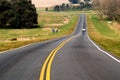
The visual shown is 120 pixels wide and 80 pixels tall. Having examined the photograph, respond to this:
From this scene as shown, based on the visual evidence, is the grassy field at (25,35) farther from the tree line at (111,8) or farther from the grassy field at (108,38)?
the tree line at (111,8)

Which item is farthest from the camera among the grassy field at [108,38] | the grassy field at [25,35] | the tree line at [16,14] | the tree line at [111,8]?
the tree line at [111,8]

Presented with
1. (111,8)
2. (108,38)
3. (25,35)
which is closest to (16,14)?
(25,35)

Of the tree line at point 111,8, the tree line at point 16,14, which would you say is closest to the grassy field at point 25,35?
the tree line at point 16,14

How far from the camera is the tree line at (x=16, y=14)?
360 feet

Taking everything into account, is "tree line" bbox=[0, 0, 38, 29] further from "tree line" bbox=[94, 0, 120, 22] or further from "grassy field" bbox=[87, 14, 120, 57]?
"tree line" bbox=[94, 0, 120, 22]

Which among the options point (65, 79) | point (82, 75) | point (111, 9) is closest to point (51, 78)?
point (65, 79)

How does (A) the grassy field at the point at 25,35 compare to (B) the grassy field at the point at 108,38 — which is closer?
(B) the grassy field at the point at 108,38

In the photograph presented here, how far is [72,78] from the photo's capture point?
506 inches

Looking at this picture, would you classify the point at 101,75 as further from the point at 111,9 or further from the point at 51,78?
the point at 111,9

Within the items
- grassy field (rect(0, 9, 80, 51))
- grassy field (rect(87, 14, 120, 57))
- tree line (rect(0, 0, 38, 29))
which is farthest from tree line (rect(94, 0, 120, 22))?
tree line (rect(0, 0, 38, 29))

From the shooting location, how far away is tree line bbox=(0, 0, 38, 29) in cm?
10969

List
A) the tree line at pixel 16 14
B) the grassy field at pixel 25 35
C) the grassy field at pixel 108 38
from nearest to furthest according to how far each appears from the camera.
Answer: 1. the grassy field at pixel 108 38
2. the grassy field at pixel 25 35
3. the tree line at pixel 16 14

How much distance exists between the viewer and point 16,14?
363 ft

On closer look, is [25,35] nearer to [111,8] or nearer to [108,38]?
[108,38]
